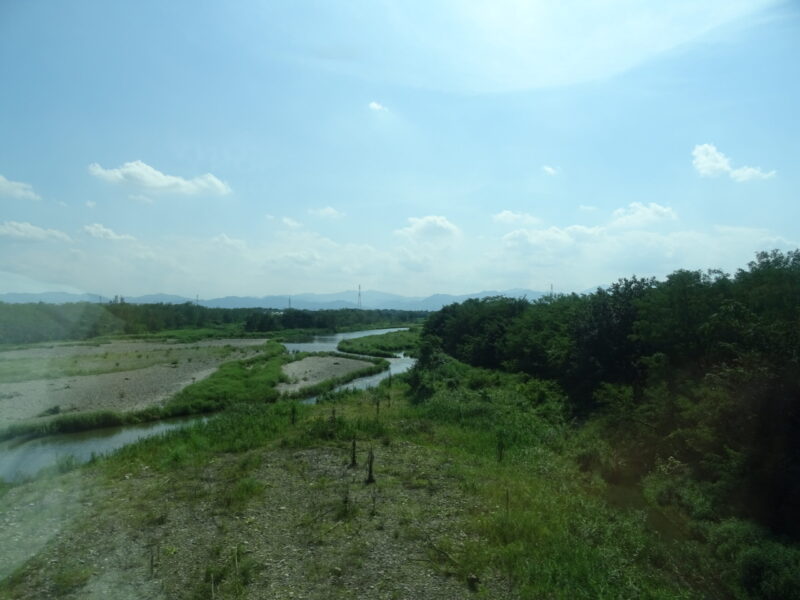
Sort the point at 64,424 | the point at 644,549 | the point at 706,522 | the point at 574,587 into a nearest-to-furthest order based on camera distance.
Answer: the point at 574,587, the point at 644,549, the point at 706,522, the point at 64,424

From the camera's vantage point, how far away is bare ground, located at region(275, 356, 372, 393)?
41294mm

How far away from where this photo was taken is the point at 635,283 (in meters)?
28.2

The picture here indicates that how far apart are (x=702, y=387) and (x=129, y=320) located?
8837cm

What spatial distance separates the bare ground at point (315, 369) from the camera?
1626 inches

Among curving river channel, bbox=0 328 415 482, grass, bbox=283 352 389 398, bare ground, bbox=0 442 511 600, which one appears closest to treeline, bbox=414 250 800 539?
bare ground, bbox=0 442 511 600

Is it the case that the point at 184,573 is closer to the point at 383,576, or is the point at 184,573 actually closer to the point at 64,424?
the point at 383,576

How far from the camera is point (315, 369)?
49938mm

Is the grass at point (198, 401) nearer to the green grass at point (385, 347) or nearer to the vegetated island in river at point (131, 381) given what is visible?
the vegetated island in river at point (131, 381)

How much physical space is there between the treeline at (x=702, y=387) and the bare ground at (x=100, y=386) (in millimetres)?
27236

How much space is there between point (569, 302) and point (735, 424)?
2856cm

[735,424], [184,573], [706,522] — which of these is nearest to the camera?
[184,573]

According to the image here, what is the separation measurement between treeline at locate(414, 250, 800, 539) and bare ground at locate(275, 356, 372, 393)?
72.2ft

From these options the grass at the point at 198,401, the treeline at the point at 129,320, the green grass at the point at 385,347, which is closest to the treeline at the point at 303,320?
the treeline at the point at 129,320

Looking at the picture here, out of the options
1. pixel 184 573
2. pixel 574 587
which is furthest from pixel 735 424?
pixel 184 573
